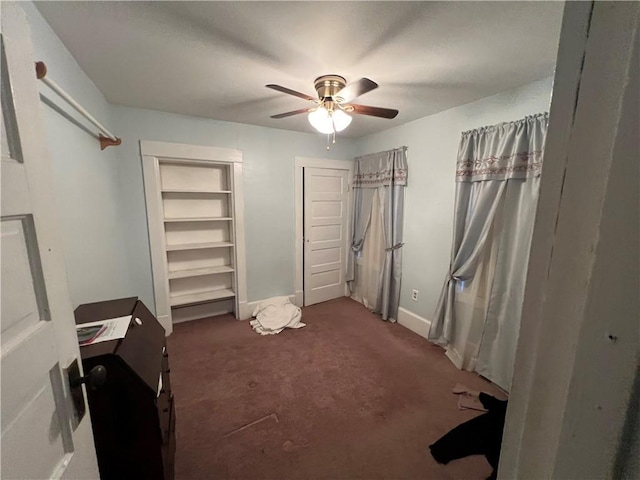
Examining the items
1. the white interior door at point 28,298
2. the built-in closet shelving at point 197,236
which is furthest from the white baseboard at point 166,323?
the white interior door at point 28,298

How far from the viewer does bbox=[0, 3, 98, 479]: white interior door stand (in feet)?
1.52

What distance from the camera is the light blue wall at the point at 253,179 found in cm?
247

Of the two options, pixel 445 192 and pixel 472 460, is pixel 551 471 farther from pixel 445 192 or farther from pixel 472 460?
pixel 445 192

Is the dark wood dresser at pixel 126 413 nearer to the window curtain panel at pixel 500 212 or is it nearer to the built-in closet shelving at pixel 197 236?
the built-in closet shelving at pixel 197 236

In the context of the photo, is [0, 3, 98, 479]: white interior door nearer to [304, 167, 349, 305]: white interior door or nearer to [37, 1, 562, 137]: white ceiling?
[37, 1, 562, 137]: white ceiling

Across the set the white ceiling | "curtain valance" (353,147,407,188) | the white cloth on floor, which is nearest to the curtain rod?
the white ceiling

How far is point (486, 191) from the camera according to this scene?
2.07m

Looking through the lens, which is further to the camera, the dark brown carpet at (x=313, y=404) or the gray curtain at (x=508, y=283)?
the gray curtain at (x=508, y=283)

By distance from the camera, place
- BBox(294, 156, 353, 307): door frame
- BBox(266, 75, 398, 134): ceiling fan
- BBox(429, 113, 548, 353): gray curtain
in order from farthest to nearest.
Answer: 1. BBox(294, 156, 353, 307): door frame
2. BBox(429, 113, 548, 353): gray curtain
3. BBox(266, 75, 398, 134): ceiling fan

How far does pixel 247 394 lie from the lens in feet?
6.42

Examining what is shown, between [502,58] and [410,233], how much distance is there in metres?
1.69

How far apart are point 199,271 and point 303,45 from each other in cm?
254

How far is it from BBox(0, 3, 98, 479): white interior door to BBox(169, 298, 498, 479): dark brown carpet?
1.16 meters

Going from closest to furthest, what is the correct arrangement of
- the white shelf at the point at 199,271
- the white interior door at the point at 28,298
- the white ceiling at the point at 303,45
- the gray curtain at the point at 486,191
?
the white interior door at the point at 28,298 → the white ceiling at the point at 303,45 → the gray curtain at the point at 486,191 → the white shelf at the point at 199,271
